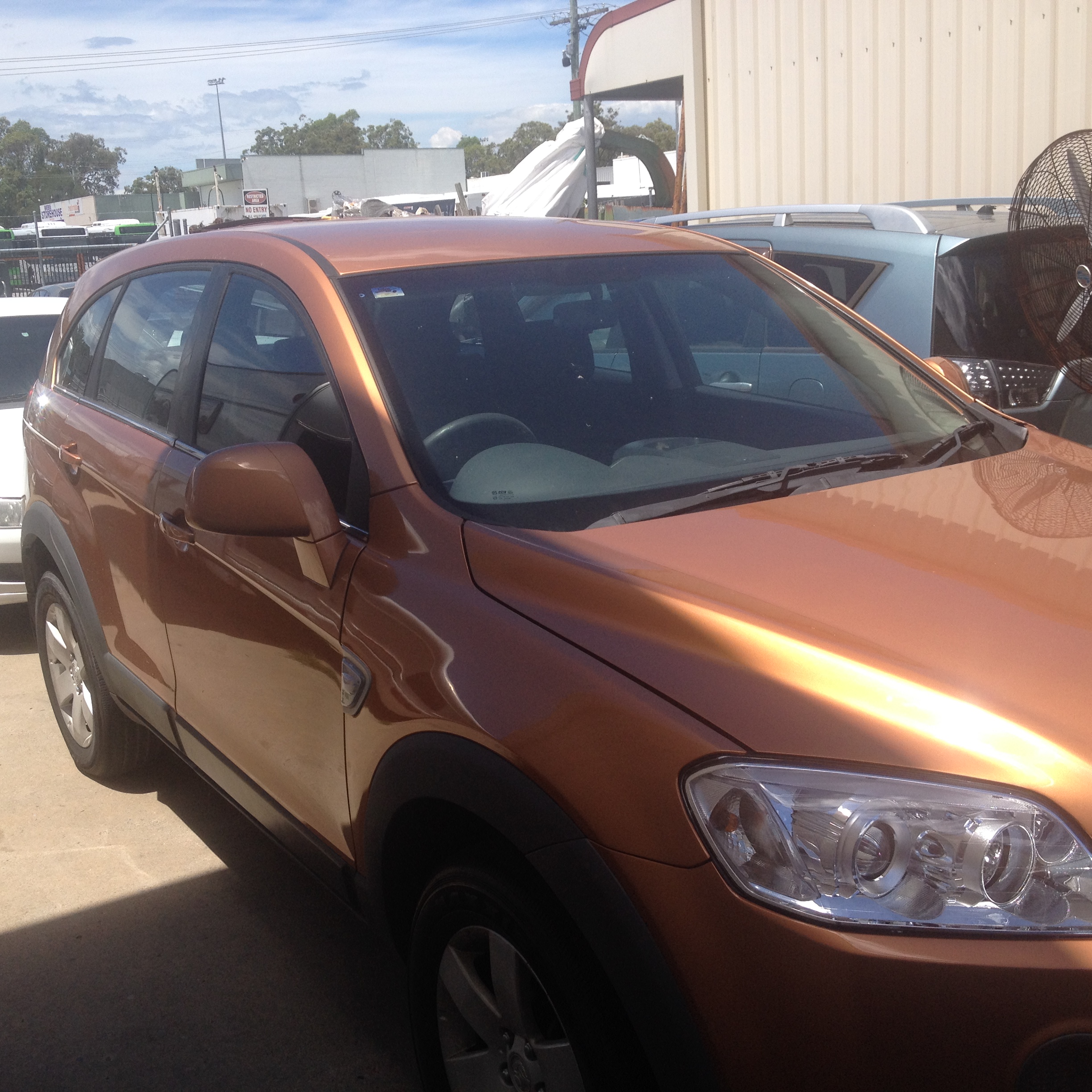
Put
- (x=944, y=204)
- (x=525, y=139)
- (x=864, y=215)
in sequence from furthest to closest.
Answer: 1. (x=525, y=139)
2. (x=944, y=204)
3. (x=864, y=215)

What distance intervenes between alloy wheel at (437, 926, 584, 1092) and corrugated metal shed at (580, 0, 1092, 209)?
762 cm

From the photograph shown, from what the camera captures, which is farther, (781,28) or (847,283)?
(781,28)

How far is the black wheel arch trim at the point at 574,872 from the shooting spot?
5.01 feet

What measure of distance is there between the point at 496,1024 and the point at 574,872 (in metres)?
0.47

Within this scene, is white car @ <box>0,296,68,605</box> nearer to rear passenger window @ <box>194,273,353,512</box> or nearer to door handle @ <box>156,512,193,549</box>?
door handle @ <box>156,512,193,549</box>

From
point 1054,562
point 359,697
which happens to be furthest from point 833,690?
point 359,697

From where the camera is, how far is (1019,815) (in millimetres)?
1420

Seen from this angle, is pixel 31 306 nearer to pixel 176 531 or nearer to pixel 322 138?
pixel 176 531

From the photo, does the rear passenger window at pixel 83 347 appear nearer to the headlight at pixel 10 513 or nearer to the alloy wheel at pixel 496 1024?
the headlight at pixel 10 513

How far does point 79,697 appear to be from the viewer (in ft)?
13.2

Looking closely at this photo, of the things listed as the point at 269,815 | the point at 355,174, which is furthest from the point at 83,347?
the point at 355,174

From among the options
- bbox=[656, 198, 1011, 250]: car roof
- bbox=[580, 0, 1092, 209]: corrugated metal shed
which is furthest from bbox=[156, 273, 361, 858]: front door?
bbox=[580, 0, 1092, 209]: corrugated metal shed

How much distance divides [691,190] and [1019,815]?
11.0 m

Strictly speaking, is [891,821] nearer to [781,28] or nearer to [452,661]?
[452,661]
